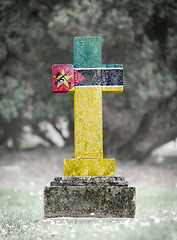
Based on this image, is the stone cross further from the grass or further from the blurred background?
the blurred background

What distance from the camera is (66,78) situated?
4977 millimetres

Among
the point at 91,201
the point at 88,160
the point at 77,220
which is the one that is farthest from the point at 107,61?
the point at 77,220

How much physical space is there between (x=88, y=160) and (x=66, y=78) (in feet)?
3.92

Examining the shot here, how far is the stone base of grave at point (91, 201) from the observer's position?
4.47m

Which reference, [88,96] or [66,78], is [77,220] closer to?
[88,96]

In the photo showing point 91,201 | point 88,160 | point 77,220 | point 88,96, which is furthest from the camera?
point 88,96

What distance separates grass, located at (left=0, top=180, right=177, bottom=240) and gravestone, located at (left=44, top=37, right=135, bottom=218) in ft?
0.65

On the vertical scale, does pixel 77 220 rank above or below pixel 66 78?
below

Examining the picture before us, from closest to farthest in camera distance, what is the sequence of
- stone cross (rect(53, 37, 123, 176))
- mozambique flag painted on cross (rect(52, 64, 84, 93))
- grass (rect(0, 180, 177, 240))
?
grass (rect(0, 180, 177, 240)) → stone cross (rect(53, 37, 123, 176)) → mozambique flag painted on cross (rect(52, 64, 84, 93))

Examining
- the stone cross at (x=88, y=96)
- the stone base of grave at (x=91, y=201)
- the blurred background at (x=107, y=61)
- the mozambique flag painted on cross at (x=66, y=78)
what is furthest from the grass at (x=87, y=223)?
the blurred background at (x=107, y=61)

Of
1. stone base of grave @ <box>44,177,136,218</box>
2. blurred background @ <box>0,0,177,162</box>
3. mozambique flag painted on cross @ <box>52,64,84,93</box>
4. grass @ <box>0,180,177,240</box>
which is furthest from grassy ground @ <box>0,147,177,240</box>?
mozambique flag painted on cross @ <box>52,64,84,93</box>

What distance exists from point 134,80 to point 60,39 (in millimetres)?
2441

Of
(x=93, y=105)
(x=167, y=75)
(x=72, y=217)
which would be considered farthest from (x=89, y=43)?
(x=167, y=75)

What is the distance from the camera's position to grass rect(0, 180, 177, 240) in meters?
3.50
